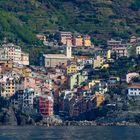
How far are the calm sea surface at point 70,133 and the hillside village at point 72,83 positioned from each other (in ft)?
25.1

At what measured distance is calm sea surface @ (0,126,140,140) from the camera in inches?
4392

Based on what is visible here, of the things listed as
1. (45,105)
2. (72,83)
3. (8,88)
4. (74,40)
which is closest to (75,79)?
(72,83)

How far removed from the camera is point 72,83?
153375mm

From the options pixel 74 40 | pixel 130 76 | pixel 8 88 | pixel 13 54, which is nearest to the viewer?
pixel 8 88

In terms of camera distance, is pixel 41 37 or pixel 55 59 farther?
pixel 41 37

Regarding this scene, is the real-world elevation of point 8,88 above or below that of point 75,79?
below

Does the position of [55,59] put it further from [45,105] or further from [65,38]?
[45,105]

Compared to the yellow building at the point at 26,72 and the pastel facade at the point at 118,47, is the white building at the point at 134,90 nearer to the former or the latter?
the yellow building at the point at 26,72

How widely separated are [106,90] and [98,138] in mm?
34202

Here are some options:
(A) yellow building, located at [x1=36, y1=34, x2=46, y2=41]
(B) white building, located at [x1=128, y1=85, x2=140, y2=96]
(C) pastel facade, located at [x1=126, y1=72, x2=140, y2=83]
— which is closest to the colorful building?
(B) white building, located at [x1=128, y1=85, x2=140, y2=96]

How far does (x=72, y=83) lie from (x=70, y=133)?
36.0 metres

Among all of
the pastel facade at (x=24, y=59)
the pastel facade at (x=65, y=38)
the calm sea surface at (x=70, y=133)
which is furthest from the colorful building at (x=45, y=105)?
the pastel facade at (x=65, y=38)

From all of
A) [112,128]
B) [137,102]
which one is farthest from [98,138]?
[137,102]

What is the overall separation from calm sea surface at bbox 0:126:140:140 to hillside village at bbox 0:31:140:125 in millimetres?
7659
